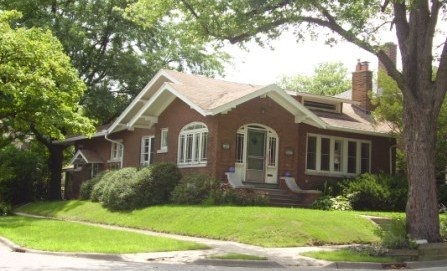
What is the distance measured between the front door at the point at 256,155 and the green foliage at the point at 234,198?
8.59 ft

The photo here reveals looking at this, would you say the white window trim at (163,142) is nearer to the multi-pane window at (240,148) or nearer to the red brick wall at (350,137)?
the multi-pane window at (240,148)

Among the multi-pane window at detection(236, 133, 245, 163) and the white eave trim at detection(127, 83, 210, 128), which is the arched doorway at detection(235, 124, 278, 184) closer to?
the multi-pane window at detection(236, 133, 245, 163)

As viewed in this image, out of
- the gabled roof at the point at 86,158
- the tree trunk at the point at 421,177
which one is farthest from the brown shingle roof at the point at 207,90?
the tree trunk at the point at 421,177

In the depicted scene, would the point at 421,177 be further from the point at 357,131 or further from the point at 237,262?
the point at 357,131

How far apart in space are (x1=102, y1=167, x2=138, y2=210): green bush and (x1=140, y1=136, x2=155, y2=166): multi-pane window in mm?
2819

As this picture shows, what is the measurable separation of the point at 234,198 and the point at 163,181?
11.8ft

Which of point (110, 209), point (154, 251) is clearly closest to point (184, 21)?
point (154, 251)

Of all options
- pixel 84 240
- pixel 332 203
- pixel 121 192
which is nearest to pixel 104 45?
pixel 121 192

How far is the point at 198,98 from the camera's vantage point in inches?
935

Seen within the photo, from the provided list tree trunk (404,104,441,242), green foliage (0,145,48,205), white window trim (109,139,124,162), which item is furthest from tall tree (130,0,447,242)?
green foliage (0,145,48,205)

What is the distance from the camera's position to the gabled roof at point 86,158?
32344 millimetres

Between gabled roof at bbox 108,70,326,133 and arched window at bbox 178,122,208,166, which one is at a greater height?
gabled roof at bbox 108,70,326,133

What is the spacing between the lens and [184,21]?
17719mm

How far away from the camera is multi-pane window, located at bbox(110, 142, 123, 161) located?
3097 cm
